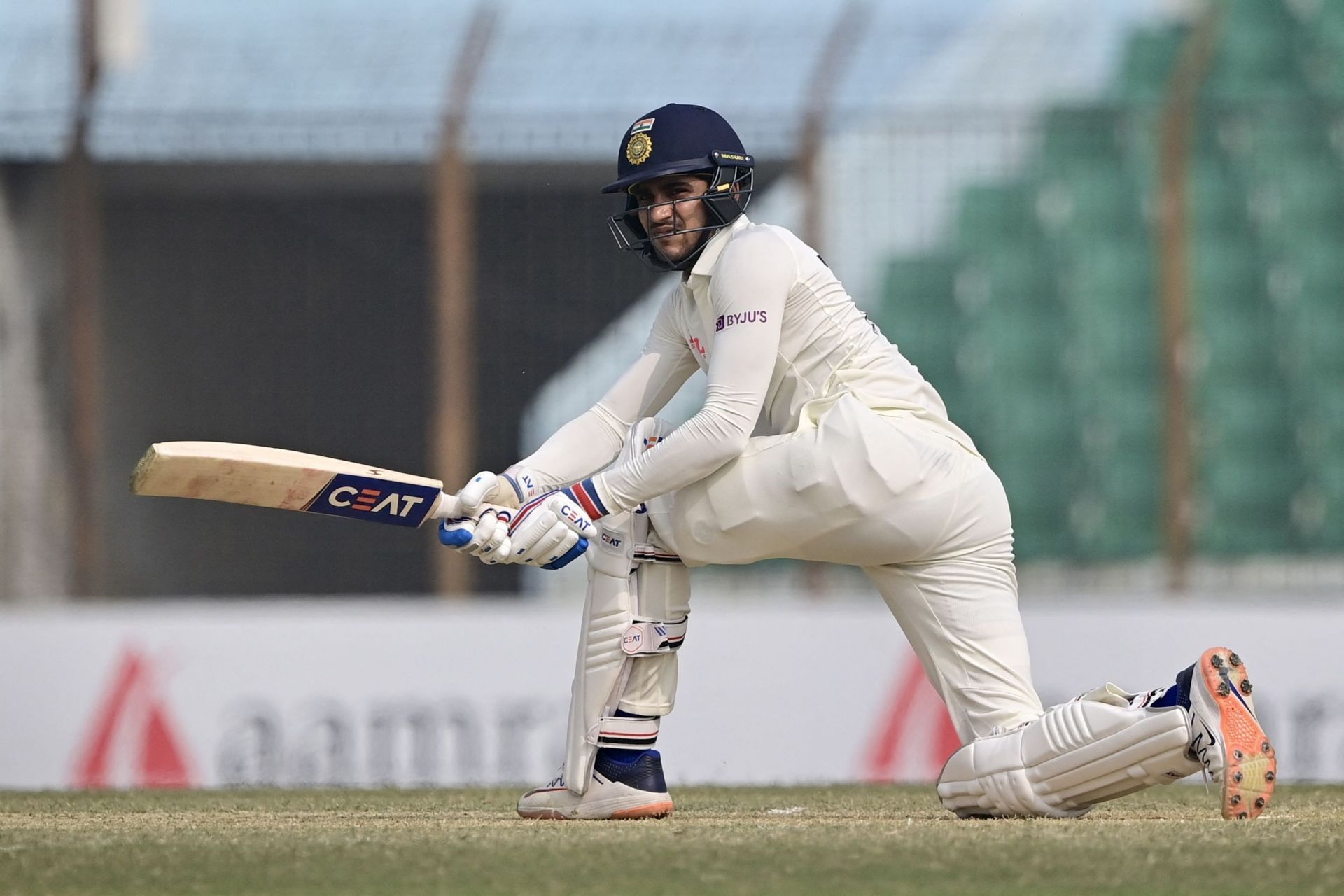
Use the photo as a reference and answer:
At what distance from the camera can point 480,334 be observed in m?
Result: 7.71

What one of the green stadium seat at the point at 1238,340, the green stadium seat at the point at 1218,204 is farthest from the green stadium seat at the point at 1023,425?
the green stadium seat at the point at 1218,204

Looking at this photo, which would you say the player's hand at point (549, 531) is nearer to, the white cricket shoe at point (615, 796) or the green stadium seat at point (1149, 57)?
the white cricket shoe at point (615, 796)

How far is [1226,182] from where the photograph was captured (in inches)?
354

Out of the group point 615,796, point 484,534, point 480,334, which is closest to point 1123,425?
point 480,334

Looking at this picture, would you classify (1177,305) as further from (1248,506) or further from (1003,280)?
(1003,280)

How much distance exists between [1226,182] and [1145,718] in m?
5.89

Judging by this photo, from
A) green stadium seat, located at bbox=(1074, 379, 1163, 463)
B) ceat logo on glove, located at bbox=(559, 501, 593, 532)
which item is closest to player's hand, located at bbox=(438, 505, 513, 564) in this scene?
ceat logo on glove, located at bbox=(559, 501, 593, 532)

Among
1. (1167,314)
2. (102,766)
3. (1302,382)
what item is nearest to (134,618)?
(102,766)

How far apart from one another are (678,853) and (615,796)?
2.64 feet

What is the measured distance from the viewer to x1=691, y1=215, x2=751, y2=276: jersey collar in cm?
405

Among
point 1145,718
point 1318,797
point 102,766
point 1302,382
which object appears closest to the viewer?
point 1145,718

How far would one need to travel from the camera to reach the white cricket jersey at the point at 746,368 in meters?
3.86

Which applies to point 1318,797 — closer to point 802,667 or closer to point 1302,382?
point 802,667

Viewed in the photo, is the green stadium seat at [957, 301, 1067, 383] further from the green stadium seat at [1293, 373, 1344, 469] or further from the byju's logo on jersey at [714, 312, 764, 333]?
the byju's logo on jersey at [714, 312, 764, 333]
